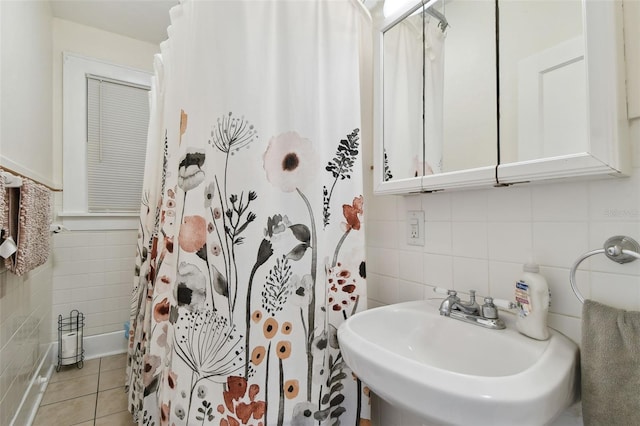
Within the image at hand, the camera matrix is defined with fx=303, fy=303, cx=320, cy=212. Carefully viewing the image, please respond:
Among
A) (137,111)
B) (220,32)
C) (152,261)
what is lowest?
(152,261)

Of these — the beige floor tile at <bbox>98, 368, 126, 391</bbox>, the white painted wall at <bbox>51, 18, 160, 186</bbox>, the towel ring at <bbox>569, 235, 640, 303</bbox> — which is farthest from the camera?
the white painted wall at <bbox>51, 18, 160, 186</bbox>

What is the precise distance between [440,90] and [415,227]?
0.50 meters

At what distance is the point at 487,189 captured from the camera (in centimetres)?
92

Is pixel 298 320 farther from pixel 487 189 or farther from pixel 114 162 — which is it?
pixel 114 162

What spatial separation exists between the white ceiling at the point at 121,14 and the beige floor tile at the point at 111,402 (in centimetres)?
257

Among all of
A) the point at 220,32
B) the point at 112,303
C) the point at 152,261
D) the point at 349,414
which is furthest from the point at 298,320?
the point at 112,303

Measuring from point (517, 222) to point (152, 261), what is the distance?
58.4 inches

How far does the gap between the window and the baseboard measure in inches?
34.0

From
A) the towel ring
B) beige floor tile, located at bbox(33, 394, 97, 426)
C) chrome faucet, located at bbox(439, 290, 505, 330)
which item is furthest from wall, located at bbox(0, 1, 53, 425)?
the towel ring

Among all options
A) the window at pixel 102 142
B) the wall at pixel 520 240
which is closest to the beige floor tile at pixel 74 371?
the window at pixel 102 142

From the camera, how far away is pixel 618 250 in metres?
0.66

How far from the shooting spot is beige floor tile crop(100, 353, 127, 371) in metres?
2.18

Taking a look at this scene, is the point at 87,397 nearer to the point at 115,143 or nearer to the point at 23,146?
the point at 23,146

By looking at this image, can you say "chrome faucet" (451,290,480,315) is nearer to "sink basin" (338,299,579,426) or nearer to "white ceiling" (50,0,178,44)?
A: "sink basin" (338,299,579,426)
